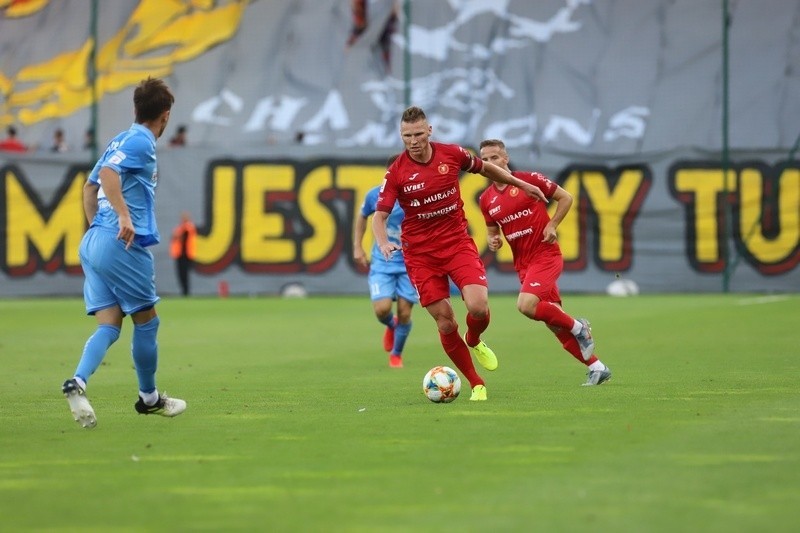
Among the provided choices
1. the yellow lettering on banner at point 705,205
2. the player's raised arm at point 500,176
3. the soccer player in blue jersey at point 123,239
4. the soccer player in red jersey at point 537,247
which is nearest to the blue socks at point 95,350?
the soccer player in blue jersey at point 123,239

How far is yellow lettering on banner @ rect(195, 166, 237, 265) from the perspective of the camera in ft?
101

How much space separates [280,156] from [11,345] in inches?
535

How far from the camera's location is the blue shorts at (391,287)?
15320 millimetres

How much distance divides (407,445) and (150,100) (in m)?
2.91

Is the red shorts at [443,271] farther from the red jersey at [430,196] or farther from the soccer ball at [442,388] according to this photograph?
the soccer ball at [442,388]

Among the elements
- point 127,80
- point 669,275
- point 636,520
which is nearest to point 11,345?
point 636,520

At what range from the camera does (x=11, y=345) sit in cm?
1816

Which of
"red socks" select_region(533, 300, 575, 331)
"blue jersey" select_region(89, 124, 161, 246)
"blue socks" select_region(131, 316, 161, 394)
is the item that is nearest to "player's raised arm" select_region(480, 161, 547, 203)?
"red socks" select_region(533, 300, 575, 331)

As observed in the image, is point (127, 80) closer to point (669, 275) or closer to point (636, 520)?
point (669, 275)

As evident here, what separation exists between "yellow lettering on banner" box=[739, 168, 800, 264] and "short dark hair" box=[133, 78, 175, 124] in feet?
72.4

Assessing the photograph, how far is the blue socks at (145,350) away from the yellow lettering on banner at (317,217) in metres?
20.9

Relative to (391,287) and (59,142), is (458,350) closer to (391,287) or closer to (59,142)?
(391,287)

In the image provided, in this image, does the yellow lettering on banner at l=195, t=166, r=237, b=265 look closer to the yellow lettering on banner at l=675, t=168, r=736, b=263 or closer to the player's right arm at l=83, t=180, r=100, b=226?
the yellow lettering on banner at l=675, t=168, r=736, b=263

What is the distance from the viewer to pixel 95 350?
9.33 metres
